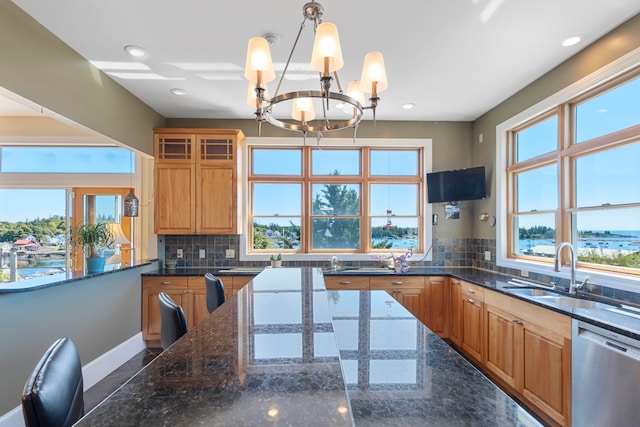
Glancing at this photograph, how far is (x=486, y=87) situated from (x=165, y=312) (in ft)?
11.5

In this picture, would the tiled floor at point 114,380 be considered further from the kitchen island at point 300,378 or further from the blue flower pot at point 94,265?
the kitchen island at point 300,378

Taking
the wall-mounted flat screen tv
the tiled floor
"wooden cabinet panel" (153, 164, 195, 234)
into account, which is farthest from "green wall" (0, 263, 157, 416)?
the wall-mounted flat screen tv

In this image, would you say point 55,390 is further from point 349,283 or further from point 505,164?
point 505,164

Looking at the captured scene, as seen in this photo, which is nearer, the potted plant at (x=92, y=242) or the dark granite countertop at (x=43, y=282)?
the dark granite countertop at (x=43, y=282)

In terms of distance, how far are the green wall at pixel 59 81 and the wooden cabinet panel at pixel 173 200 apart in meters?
0.53

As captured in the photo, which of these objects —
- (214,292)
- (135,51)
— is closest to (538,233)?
(214,292)

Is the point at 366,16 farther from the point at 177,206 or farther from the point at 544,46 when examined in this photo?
the point at 177,206

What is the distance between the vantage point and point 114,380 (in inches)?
118

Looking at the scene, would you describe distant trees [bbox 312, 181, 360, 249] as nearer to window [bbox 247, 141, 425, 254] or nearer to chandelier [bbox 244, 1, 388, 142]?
window [bbox 247, 141, 425, 254]

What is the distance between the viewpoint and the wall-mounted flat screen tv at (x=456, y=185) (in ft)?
12.8

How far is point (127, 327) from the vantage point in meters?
3.45

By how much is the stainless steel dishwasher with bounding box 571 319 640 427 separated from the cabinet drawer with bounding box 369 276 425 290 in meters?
1.80

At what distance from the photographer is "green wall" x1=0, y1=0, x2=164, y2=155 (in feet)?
6.64

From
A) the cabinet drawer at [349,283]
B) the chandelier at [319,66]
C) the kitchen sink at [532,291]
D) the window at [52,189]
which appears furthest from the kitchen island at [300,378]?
the window at [52,189]
